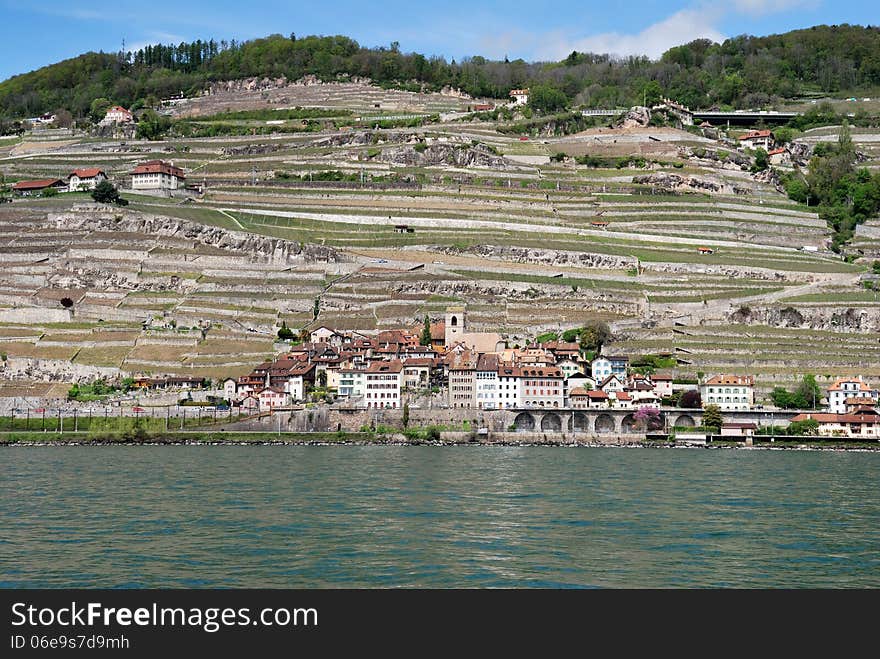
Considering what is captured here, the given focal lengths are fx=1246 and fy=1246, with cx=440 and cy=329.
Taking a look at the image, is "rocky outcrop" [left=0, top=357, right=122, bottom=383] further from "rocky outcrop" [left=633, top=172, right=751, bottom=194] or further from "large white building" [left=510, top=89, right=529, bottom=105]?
"large white building" [left=510, top=89, right=529, bottom=105]

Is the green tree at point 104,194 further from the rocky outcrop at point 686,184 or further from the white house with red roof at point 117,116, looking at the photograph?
the rocky outcrop at point 686,184

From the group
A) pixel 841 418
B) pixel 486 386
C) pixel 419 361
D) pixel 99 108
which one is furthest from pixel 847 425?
pixel 99 108

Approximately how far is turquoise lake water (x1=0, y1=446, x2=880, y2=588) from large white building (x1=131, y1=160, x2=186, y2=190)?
173 ft

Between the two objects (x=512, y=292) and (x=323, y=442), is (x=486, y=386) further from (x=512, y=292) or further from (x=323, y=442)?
(x=512, y=292)

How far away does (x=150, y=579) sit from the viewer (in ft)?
84.1

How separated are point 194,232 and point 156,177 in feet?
48.5

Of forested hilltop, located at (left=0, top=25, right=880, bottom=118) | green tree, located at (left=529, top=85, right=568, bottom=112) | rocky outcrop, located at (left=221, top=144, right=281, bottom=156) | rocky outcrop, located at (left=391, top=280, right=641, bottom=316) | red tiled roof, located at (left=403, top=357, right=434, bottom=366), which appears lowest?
red tiled roof, located at (left=403, top=357, right=434, bottom=366)

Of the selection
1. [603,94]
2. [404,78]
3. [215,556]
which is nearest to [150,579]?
[215,556]

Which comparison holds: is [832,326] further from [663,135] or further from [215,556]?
[215,556]

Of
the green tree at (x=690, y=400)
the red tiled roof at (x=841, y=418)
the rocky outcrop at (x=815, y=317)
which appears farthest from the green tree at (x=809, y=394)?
the rocky outcrop at (x=815, y=317)

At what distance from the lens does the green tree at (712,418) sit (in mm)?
65875

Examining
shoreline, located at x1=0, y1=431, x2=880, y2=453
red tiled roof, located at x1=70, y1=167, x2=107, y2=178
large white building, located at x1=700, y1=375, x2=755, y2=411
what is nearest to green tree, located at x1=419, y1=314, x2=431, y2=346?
shoreline, located at x1=0, y1=431, x2=880, y2=453

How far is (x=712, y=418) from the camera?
65875 millimetres

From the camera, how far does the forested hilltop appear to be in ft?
481
